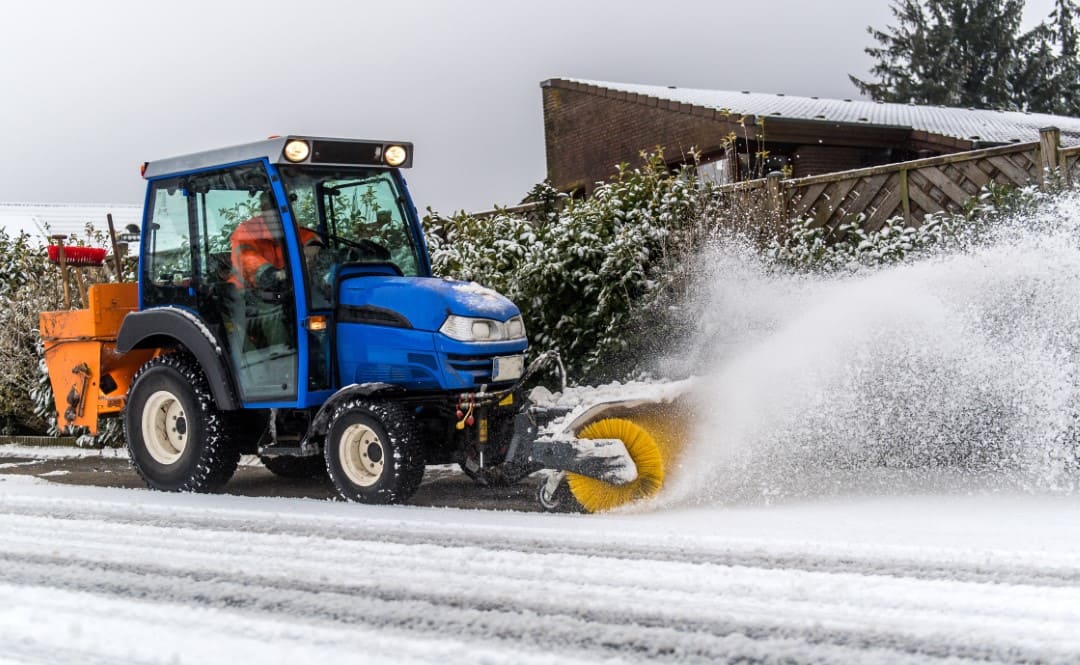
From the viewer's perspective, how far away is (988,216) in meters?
8.46

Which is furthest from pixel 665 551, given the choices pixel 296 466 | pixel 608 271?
pixel 608 271

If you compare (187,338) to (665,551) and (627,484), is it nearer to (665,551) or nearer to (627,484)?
(627,484)

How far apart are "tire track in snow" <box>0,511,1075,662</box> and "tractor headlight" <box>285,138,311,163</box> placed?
2308 mm

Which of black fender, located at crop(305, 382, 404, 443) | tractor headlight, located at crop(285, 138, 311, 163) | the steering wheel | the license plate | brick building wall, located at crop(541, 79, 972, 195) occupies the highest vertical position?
brick building wall, located at crop(541, 79, 972, 195)

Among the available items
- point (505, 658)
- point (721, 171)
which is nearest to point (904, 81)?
point (721, 171)

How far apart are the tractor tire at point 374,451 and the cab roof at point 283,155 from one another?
1.50m

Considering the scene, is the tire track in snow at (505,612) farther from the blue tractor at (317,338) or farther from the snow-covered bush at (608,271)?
the snow-covered bush at (608,271)

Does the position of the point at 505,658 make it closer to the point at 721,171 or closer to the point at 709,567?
the point at 709,567

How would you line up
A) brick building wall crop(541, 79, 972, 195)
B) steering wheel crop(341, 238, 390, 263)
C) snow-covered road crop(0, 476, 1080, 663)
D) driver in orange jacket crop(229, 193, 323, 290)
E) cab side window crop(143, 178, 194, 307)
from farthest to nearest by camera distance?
brick building wall crop(541, 79, 972, 195)
cab side window crop(143, 178, 194, 307)
steering wheel crop(341, 238, 390, 263)
driver in orange jacket crop(229, 193, 323, 290)
snow-covered road crop(0, 476, 1080, 663)

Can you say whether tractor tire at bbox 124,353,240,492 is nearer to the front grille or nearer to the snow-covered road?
the snow-covered road

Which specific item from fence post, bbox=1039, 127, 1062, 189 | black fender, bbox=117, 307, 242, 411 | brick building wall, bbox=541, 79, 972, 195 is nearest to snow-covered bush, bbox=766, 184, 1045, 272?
fence post, bbox=1039, 127, 1062, 189

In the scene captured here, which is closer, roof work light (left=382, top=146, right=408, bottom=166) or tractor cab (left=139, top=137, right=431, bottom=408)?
tractor cab (left=139, top=137, right=431, bottom=408)

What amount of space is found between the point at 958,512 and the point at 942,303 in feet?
5.26

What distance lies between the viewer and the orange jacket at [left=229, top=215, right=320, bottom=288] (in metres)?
6.22
